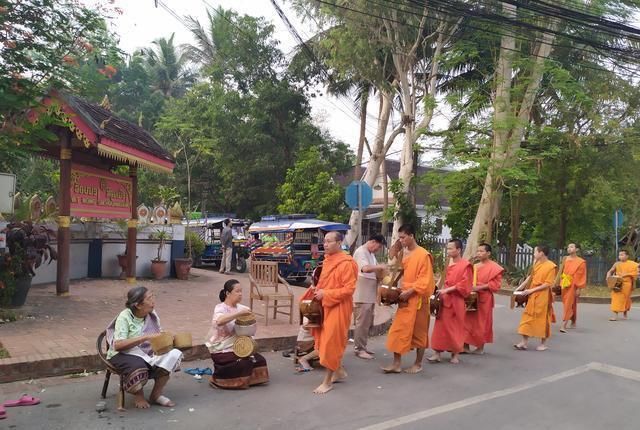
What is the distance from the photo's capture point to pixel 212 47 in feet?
92.2

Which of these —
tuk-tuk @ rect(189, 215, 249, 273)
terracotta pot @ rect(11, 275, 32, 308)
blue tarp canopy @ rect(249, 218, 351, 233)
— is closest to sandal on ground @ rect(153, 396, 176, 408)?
terracotta pot @ rect(11, 275, 32, 308)

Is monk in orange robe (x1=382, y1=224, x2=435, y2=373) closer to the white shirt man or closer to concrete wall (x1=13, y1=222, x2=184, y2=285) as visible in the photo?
the white shirt man

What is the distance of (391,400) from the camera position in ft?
17.7

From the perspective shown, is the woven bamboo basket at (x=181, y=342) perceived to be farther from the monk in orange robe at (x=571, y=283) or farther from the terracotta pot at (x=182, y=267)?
the terracotta pot at (x=182, y=267)

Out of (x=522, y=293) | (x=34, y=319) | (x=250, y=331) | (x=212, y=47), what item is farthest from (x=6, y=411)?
(x=212, y=47)

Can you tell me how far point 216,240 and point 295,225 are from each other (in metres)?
4.91

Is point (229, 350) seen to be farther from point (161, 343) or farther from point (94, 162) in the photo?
point (94, 162)

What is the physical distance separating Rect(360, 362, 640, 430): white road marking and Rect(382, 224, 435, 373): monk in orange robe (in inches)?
40.2

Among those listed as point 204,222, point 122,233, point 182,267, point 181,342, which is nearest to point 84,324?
point 181,342

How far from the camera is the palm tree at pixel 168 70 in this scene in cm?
4194

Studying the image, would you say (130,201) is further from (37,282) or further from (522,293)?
(522,293)

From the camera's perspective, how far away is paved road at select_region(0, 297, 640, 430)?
4691 millimetres

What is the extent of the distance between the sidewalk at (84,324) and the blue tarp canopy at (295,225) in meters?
3.54

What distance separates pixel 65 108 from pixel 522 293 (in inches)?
304
